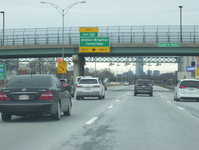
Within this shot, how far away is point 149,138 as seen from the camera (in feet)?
33.7

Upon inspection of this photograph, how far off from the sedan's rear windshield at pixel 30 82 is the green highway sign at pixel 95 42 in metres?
39.9

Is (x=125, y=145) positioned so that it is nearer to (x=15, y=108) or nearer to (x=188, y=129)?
(x=188, y=129)

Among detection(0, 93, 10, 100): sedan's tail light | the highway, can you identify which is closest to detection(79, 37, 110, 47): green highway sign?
the highway

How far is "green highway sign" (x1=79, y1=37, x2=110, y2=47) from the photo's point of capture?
178 ft

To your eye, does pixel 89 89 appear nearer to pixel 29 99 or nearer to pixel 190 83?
pixel 190 83

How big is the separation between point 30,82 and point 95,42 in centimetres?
4063

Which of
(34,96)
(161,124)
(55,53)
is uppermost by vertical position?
(55,53)

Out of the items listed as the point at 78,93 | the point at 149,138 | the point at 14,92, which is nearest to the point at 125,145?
the point at 149,138

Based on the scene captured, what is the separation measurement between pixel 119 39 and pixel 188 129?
142ft

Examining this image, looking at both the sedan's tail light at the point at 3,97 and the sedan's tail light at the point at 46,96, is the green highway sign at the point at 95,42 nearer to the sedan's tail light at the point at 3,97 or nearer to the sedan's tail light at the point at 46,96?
the sedan's tail light at the point at 46,96

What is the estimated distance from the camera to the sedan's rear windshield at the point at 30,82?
1419cm

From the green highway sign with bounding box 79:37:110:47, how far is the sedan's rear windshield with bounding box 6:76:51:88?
131 ft

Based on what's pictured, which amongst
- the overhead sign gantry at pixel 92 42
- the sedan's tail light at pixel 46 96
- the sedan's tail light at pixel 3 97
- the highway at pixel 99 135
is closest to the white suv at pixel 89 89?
the highway at pixel 99 135

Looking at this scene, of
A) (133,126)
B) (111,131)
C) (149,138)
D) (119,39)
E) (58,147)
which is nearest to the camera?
(58,147)
